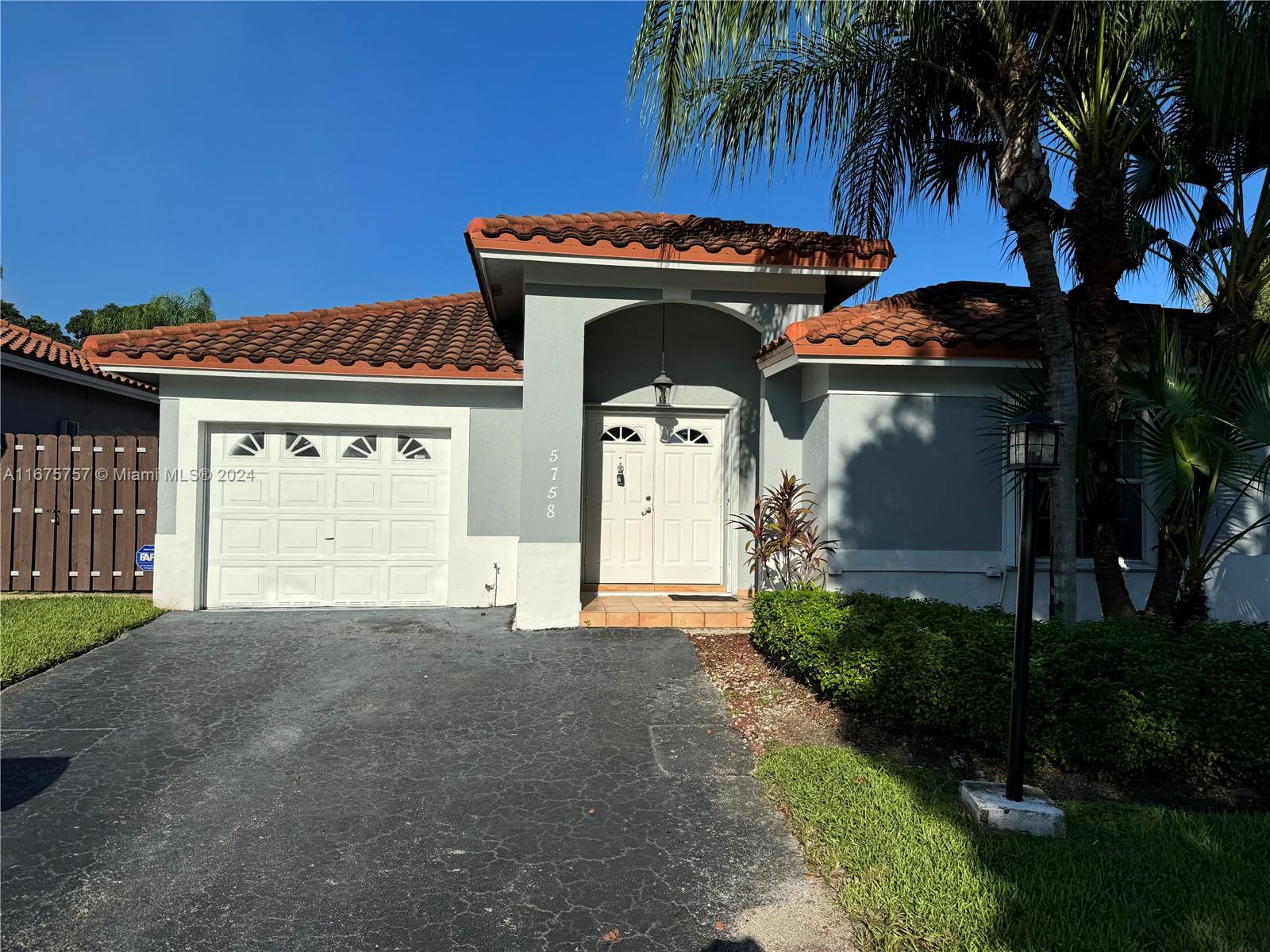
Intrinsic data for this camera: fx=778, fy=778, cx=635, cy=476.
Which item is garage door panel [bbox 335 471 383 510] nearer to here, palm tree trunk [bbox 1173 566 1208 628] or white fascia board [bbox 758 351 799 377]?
white fascia board [bbox 758 351 799 377]

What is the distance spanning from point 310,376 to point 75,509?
3912mm

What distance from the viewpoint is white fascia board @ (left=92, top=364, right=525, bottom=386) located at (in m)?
8.76

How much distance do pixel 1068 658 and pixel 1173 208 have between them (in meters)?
5.35

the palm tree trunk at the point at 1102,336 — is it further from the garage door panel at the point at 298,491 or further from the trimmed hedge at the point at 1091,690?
the garage door panel at the point at 298,491

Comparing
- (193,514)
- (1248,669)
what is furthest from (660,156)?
(193,514)

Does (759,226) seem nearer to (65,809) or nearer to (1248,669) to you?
(1248,669)

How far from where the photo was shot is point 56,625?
25.8 ft

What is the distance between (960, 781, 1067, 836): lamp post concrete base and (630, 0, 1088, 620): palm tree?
2551mm

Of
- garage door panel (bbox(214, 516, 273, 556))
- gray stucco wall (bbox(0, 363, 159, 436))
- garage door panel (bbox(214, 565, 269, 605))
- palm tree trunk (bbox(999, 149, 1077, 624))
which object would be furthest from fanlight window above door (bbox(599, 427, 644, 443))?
gray stucco wall (bbox(0, 363, 159, 436))

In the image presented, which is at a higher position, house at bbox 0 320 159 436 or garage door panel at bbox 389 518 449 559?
house at bbox 0 320 159 436

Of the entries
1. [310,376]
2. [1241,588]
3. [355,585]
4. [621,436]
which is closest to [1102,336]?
[1241,588]

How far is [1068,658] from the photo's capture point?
15.6ft

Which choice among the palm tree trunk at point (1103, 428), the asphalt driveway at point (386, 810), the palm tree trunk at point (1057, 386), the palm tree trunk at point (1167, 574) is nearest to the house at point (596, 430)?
the palm tree trunk at point (1103, 428)

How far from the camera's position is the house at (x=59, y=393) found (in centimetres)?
1185
